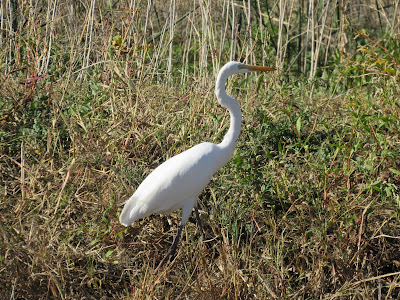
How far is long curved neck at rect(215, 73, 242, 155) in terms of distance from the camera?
285cm

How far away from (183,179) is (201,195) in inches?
19.5

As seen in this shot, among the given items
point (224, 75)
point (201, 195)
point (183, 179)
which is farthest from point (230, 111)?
point (201, 195)

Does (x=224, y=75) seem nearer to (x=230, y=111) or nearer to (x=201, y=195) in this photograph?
(x=230, y=111)

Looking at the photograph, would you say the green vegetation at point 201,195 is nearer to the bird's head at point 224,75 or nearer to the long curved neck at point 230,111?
the long curved neck at point 230,111

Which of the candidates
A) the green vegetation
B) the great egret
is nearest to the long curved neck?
the great egret

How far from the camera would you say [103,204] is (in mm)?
2934

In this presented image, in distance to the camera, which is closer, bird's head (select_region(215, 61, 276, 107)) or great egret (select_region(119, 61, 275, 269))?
great egret (select_region(119, 61, 275, 269))

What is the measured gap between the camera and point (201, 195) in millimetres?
3289

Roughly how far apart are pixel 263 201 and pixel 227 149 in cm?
39

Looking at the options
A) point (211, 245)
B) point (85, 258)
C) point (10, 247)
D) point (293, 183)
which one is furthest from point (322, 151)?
point (10, 247)

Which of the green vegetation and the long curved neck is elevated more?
the long curved neck

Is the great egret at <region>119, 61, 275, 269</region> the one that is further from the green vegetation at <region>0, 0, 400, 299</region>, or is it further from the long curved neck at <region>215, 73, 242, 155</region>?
the green vegetation at <region>0, 0, 400, 299</region>

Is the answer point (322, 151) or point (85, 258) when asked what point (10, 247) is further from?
point (322, 151)

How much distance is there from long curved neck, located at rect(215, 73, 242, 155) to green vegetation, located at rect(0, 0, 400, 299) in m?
0.31
